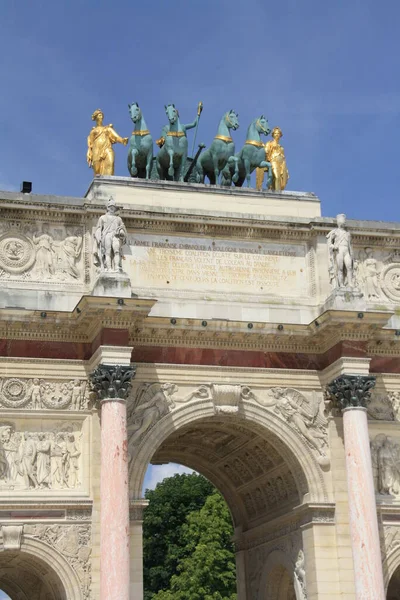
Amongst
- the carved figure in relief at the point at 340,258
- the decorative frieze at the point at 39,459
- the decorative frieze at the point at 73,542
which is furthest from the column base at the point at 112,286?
the carved figure in relief at the point at 340,258

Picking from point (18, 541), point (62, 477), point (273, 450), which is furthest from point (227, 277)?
point (18, 541)

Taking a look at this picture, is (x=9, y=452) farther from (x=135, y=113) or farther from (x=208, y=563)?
(x=208, y=563)

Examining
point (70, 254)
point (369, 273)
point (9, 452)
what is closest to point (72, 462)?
point (9, 452)

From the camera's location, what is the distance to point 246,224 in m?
26.9

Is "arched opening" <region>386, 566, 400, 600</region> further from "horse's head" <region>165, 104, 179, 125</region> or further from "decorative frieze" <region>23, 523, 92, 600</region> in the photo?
"horse's head" <region>165, 104, 179, 125</region>

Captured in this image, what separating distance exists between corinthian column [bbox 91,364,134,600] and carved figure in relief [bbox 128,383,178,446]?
1.07 metres

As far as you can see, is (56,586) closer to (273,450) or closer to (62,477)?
(62,477)

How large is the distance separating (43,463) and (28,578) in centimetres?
378

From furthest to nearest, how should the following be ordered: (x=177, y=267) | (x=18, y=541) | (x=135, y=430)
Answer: (x=177, y=267) < (x=135, y=430) < (x=18, y=541)

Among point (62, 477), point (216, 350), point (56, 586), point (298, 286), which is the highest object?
point (298, 286)

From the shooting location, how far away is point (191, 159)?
28906 mm

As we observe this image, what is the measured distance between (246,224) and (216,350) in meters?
3.24

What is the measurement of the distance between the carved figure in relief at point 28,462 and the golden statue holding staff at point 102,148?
709cm

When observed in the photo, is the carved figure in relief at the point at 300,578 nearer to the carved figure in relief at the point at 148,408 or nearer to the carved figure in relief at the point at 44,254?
the carved figure in relief at the point at 148,408
